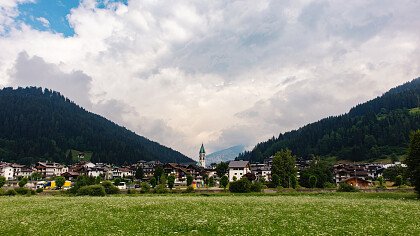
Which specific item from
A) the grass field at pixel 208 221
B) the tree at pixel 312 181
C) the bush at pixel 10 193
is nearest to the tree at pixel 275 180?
the tree at pixel 312 181

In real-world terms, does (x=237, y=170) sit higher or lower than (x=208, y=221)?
higher

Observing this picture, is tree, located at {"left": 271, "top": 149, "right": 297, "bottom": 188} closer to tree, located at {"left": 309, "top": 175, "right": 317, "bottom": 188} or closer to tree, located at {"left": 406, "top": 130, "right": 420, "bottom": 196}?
tree, located at {"left": 309, "top": 175, "right": 317, "bottom": 188}

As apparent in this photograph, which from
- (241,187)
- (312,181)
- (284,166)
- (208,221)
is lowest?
(208,221)

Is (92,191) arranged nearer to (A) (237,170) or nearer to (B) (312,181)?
(B) (312,181)

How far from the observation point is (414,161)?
187 feet

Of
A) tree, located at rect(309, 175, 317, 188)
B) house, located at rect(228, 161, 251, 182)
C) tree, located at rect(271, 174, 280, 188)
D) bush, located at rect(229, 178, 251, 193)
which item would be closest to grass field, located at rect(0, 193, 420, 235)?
bush, located at rect(229, 178, 251, 193)

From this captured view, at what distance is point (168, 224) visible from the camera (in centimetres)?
2602

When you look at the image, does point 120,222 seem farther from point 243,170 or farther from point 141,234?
point 243,170

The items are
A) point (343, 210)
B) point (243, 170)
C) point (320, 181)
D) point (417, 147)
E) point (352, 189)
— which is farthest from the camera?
point (243, 170)

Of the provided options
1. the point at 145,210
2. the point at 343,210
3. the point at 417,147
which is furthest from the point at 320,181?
the point at 145,210

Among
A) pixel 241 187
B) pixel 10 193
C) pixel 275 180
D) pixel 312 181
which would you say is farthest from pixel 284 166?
pixel 10 193

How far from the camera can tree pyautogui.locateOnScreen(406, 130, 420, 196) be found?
54781mm

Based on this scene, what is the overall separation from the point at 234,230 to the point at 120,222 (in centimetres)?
967

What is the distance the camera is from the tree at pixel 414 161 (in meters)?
54.8
